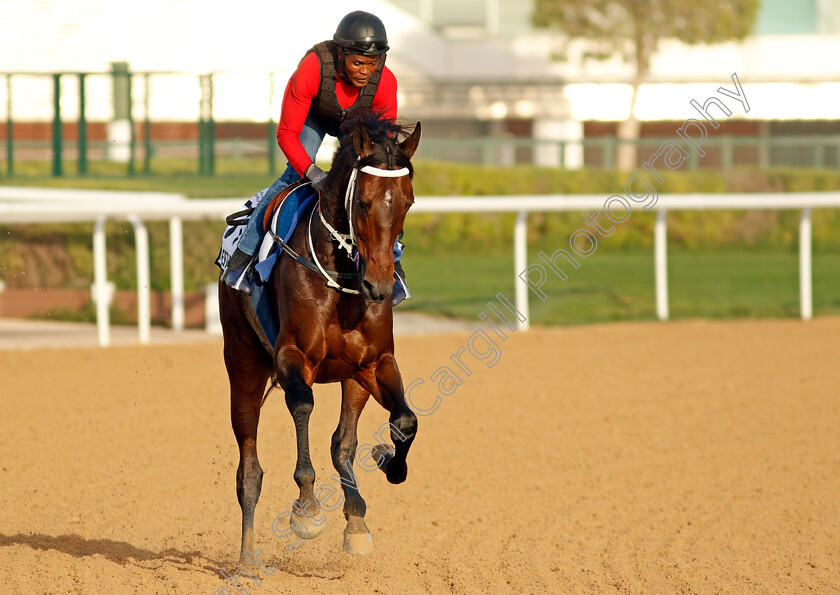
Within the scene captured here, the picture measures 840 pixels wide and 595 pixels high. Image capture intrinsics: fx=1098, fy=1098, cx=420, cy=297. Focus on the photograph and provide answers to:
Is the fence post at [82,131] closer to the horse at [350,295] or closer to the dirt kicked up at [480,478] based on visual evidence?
the dirt kicked up at [480,478]

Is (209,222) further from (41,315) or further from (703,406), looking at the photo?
(703,406)

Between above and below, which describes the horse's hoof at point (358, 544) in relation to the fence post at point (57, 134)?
below

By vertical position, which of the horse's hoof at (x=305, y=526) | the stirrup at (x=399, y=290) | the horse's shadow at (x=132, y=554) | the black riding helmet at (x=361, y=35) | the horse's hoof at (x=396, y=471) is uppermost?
the black riding helmet at (x=361, y=35)

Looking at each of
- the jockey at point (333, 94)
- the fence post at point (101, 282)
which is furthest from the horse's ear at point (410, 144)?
the fence post at point (101, 282)

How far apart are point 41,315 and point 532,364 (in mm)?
4987

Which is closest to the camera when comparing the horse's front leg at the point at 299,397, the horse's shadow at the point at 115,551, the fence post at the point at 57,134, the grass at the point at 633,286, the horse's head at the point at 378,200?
the horse's head at the point at 378,200

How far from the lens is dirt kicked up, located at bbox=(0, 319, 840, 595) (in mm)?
4254

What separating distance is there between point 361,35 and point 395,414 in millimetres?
1409

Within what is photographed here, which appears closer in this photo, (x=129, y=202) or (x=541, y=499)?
(x=541, y=499)

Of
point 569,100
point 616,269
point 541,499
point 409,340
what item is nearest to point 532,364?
point 409,340

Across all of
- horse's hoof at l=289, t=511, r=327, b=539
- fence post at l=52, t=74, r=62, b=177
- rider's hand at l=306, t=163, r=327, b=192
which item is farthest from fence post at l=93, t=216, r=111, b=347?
rider's hand at l=306, t=163, r=327, b=192

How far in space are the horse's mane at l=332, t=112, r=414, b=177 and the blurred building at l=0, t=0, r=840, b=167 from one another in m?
17.2

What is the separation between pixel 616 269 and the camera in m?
14.8

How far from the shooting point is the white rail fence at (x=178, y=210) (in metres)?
9.24
